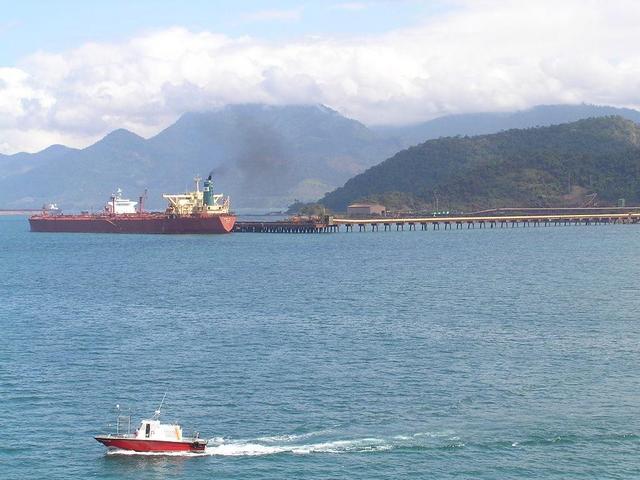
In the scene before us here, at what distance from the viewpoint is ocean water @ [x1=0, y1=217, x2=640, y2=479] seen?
42.9 metres

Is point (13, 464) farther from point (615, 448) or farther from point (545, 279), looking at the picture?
point (545, 279)

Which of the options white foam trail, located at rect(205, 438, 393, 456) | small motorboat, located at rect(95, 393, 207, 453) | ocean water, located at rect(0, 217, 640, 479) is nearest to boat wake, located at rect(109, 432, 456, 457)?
white foam trail, located at rect(205, 438, 393, 456)

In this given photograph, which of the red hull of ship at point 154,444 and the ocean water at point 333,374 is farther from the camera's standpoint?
the red hull of ship at point 154,444

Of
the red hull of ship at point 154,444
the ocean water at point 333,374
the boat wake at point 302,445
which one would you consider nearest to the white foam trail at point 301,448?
the boat wake at point 302,445

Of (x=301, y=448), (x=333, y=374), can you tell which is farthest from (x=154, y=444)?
(x=333, y=374)

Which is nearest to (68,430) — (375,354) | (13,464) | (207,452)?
(13,464)

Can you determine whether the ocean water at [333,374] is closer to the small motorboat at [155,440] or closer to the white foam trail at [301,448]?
the white foam trail at [301,448]

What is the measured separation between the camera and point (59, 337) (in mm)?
69562

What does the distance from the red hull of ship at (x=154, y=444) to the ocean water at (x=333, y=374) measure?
363 millimetres

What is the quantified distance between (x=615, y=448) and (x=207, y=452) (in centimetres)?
1802

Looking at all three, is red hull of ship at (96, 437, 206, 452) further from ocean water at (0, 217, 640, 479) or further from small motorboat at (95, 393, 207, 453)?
ocean water at (0, 217, 640, 479)

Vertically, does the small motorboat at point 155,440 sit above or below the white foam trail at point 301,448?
above

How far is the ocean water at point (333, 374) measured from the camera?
4291cm

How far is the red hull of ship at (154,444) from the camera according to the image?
43.6m
